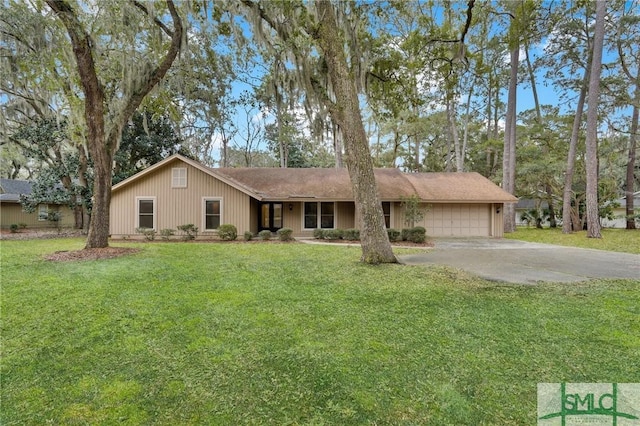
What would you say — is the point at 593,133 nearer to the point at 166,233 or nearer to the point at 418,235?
the point at 418,235

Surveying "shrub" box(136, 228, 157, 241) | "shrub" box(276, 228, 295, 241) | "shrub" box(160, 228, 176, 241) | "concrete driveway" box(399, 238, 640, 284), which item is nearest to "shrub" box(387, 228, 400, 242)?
"concrete driveway" box(399, 238, 640, 284)

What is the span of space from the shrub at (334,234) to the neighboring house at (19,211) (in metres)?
19.6

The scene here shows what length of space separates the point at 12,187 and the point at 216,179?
20361mm

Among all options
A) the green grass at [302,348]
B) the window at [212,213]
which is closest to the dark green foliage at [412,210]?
the window at [212,213]

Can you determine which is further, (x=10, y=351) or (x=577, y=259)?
(x=577, y=259)

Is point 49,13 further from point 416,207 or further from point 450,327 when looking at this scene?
point 416,207

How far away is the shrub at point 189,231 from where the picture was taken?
44.3 feet

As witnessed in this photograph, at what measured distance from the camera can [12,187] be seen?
2381cm

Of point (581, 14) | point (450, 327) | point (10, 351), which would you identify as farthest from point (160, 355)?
point (581, 14)

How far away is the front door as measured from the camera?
16281mm

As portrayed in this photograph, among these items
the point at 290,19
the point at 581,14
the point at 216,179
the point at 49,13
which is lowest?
the point at 216,179

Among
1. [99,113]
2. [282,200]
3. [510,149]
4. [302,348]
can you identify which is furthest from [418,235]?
[99,113]

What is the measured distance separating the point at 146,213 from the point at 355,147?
10.7 metres

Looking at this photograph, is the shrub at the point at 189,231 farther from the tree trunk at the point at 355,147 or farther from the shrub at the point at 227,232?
the tree trunk at the point at 355,147
